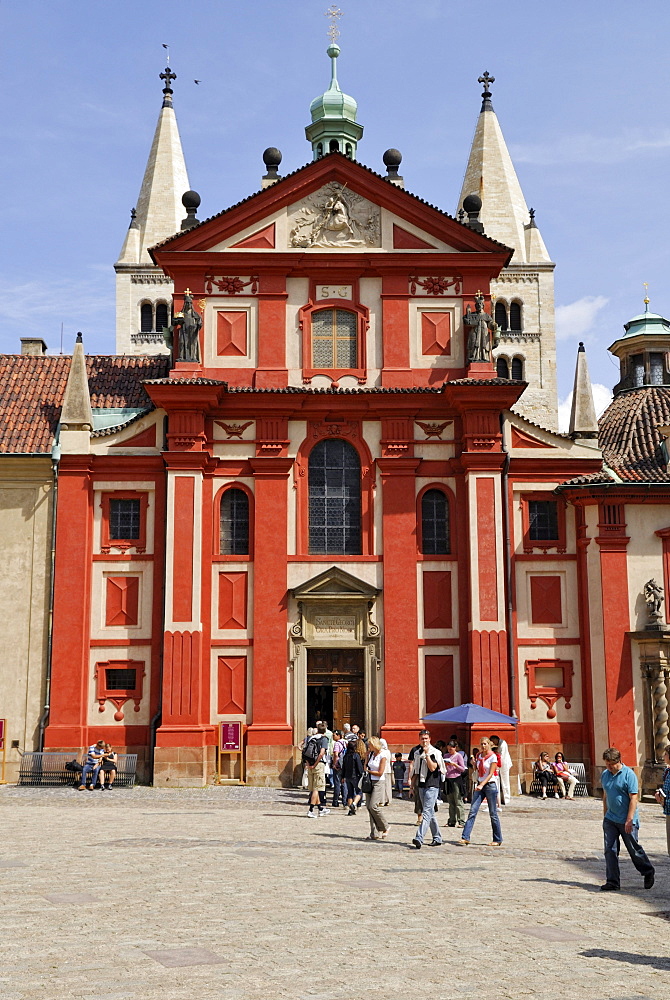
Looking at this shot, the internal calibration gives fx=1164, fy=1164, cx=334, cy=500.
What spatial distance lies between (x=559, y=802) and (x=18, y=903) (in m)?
18.2

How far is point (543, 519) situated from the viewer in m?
32.1

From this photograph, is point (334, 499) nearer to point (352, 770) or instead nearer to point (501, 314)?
point (352, 770)

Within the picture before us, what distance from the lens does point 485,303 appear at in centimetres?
3272

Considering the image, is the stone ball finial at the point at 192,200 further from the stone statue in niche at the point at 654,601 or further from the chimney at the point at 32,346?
the stone statue in niche at the point at 654,601

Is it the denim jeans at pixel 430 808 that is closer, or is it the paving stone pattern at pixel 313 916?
the paving stone pattern at pixel 313 916

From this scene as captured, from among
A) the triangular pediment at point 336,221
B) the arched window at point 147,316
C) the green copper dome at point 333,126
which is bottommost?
the triangular pediment at point 336,221

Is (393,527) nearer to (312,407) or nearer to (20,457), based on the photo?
(312,407)

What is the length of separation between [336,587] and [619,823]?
17249 mm

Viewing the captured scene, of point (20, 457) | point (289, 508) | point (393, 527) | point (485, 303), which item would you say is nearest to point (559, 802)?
point (393, 527)

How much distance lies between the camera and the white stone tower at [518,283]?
192 feet

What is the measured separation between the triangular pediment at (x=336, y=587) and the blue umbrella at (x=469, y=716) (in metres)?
4.62

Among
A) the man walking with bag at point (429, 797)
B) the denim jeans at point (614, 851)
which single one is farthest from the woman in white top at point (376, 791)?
Result: the denim jeans at point (614, 851)

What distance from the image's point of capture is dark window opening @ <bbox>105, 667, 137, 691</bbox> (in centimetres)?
3083

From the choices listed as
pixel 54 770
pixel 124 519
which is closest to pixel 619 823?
pixel 54 770
